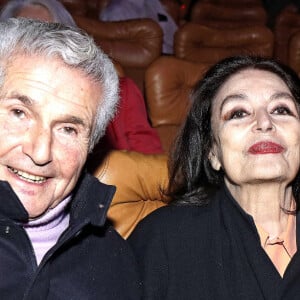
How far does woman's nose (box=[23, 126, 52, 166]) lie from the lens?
3.78 feet

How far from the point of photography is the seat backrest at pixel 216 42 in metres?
3.42

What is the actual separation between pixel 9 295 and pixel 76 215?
235mm

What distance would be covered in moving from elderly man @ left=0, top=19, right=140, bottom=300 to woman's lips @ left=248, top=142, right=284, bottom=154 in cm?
41

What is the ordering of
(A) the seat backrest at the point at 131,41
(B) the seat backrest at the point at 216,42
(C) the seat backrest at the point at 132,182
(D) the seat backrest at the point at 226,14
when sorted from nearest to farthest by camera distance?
(C) the seat backrest at the point at 132,182 → (A) the seat backrest at the point at 131,41 → (B) the seat backrest at the point at 216,42 → (D) the seat backrest at the point at 226,14

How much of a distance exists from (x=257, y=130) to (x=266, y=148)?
5 centimetres

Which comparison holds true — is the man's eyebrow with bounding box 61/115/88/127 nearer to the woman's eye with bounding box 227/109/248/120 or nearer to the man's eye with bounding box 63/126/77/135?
the man's eye with bounding box 63/126/77/135

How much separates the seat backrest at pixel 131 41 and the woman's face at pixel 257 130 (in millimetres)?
1615

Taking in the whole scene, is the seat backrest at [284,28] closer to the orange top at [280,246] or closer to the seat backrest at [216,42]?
the seat backrest at [216,42]

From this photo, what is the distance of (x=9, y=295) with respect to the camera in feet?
3.84

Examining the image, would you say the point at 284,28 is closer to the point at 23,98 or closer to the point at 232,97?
the point at 232,97

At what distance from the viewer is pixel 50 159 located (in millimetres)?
1177

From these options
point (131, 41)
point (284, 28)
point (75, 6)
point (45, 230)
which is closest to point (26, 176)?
point (45, 230)

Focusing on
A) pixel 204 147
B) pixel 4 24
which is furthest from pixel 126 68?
pixel 4 24

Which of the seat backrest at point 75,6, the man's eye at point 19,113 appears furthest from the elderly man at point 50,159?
the seat backrest at point 75,6
